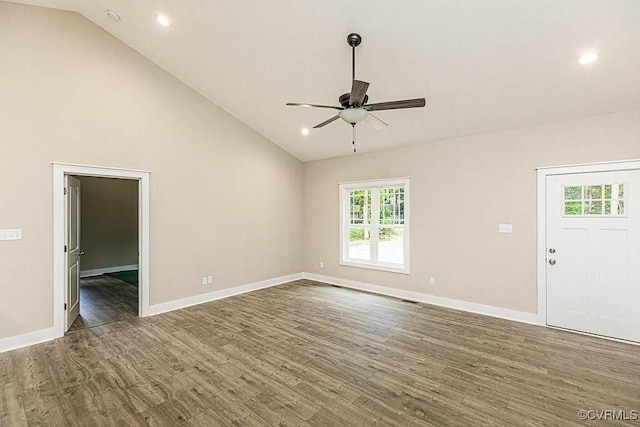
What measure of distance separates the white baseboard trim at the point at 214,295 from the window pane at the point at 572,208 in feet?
16.5

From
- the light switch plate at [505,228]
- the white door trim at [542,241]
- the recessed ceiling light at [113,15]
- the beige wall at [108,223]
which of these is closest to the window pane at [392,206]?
the light switch plate at [505,228]

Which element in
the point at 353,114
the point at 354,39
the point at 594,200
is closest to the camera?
the point at 353,114

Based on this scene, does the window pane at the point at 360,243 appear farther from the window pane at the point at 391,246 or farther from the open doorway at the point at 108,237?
the open doorway at the point at 108,237

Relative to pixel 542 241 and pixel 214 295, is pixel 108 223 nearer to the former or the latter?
pixel 214 295

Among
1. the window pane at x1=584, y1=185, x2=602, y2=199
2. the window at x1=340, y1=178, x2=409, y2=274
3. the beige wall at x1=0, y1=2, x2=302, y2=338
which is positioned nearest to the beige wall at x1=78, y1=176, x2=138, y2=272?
the beige wall at x1=0, y1=2, x2=302, y2=338

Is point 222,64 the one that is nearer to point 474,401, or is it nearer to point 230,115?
point 230,115

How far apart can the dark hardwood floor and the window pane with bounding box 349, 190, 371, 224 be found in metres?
4.26

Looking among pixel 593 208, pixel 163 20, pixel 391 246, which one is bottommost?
pixel 391 246

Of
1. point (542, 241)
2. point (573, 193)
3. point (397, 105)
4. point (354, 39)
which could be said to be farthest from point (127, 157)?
point (573, 193)

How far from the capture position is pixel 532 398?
2.51 meters

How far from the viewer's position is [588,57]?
9.78 ft

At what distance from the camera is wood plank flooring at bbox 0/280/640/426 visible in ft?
7.66

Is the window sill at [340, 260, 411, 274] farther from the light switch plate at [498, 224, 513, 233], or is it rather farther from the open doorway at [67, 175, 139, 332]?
the open doorway at [67, 175, 139, 332]

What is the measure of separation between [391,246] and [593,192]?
303cm
